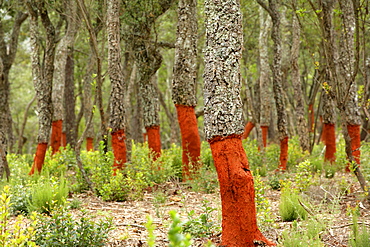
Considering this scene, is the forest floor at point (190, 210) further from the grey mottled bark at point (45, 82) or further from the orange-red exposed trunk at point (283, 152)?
the orange-red exposed trunk at point (283, 152)

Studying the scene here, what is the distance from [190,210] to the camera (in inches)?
248

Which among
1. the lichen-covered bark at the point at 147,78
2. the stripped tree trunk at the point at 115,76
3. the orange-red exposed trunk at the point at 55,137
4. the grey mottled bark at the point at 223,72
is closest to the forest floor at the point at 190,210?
the grey mottled bark at the point at 223,72

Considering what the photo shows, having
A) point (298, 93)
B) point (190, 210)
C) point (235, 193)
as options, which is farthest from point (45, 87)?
point (298, 93)

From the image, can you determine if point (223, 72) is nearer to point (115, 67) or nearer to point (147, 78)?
point (115, 67)

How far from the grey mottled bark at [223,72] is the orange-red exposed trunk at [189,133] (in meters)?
4.22

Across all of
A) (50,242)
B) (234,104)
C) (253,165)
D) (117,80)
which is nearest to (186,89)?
(117,80)

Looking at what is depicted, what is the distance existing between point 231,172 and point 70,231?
1.85 metres

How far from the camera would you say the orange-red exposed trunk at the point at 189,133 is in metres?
8.13

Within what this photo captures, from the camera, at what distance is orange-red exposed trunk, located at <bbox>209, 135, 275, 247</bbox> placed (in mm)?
3789

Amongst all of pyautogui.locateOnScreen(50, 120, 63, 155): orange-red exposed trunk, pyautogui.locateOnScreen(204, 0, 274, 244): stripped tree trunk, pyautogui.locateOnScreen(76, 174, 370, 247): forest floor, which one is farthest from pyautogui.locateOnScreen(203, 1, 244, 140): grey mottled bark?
pyautogui.locateOnScreen(50, 120, 63, 155): orange-red exposed trunk

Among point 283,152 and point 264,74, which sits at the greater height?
point 264,74

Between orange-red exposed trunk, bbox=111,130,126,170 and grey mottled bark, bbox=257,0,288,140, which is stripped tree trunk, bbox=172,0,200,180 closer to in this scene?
orange-red exposed trunk, bbox=111,130,126,170

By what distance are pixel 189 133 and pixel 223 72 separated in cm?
447

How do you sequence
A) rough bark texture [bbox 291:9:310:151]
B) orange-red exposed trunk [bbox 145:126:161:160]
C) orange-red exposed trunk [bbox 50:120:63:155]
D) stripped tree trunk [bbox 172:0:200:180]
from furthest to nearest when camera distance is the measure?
rough bark texture [bbox 291:9:310:151], orange-red exposed trunk [bbox 50:120:63:155], orange-red exposed trunk [bbox 145:126:161:160], stripped tree trunk [bbox 172:0:200:180]
